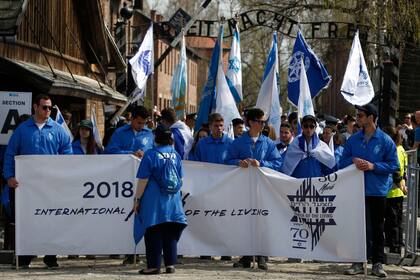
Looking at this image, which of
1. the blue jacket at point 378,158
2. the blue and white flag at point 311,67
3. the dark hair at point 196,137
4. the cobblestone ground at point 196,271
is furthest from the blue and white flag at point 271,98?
the blue jacket at point 378,158

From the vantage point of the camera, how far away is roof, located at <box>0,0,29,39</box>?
17781 millimetres

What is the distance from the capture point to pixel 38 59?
22.8 m

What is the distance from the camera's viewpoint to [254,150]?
12891 mm

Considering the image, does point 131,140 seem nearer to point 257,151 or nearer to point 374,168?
point 257,151

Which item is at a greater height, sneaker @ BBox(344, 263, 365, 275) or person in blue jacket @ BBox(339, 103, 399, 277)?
person in blue jacket @ BBox(339, 103, 399, 277)

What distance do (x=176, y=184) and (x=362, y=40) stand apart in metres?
16.3

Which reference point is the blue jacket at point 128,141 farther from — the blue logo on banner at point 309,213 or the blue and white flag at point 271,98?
the blue and white flag at point 271,98

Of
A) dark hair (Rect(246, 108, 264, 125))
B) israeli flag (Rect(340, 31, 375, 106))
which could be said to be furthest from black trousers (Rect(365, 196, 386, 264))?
israeli flag (Rect(340, 31, 375, 106))

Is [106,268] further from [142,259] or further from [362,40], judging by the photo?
[362,40]

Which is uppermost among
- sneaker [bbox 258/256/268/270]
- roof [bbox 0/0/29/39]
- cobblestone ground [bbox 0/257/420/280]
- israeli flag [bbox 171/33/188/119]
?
roof [bbox 0/0/29/39]

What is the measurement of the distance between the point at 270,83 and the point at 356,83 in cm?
244

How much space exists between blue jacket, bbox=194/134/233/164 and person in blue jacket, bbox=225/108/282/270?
461mm

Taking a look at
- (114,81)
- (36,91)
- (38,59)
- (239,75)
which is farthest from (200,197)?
(114,81)

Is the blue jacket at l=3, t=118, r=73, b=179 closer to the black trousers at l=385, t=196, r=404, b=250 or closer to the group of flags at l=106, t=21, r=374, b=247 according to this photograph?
the group of flags at l=106, t=21, r=374, b=247
